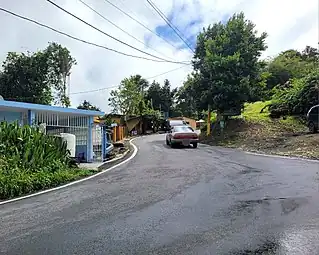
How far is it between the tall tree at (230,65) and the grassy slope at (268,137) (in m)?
1.91

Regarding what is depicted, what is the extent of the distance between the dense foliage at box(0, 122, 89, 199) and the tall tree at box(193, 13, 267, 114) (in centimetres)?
1696

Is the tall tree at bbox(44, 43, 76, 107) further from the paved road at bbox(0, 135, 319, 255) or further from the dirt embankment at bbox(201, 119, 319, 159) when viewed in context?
the paved road at bbox(0, 135, 319, 255)

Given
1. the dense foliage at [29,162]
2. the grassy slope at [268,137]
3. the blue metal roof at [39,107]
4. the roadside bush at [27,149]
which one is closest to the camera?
the dense foliage at [29,162]

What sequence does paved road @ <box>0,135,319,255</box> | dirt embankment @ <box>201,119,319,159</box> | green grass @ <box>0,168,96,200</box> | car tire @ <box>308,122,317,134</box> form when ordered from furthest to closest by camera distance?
car tire @ <box>308,122,317,134</box>
dirt embankment @ <box>201,119,319,159</box>
green grass @ <box>0,168,96,200</box>
paved road @ <box>0,135,319,255</box>

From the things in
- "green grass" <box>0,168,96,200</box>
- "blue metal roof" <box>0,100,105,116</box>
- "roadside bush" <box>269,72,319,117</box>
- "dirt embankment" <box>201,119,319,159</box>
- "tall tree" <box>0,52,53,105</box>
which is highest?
"tall tree" <box>0,52,53,105</box>

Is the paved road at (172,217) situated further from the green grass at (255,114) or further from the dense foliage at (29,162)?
the green grass at (255,114)

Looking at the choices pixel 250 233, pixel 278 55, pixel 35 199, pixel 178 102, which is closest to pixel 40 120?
pixel 35 199

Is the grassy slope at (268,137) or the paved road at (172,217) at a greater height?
the grassy slope at (268,137)

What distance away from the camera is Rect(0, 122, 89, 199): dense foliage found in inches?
440

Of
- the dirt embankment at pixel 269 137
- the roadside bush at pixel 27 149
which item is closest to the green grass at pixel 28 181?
the roadside bush at pixel 27 149

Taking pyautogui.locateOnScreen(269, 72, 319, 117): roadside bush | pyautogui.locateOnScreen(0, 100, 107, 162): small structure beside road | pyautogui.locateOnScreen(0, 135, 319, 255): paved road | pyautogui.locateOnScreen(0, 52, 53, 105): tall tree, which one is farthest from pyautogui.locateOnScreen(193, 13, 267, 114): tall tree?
pyautogui.locateOnScreen(0, 52, 53, 105): tall tree

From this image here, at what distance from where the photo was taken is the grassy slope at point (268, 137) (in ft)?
69.4

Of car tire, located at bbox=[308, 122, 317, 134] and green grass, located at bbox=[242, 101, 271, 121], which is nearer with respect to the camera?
car tire, located at bbox=[308, 122, 317, 134]

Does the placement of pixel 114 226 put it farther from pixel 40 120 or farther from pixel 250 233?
pixel 40 120
